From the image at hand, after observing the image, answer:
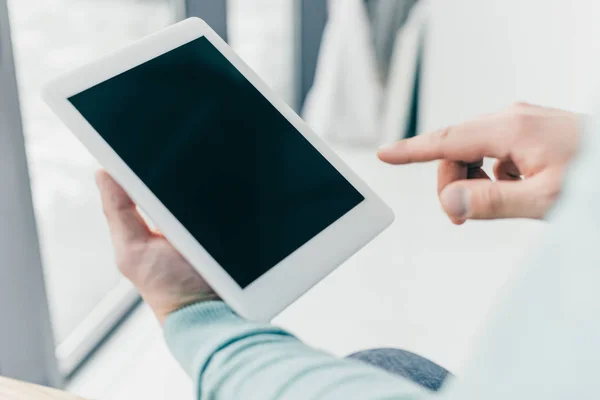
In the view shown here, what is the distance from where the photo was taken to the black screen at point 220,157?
58 centimetres

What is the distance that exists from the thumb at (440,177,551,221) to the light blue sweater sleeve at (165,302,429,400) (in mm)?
132

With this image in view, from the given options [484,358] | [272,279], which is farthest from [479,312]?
[484,358]

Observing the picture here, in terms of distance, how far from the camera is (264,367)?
0.45 meters

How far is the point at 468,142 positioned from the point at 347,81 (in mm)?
1527

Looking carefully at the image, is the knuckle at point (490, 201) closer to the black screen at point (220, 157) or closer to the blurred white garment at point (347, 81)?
the black screen at point (220, 157)

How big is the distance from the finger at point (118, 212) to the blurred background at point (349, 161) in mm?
267

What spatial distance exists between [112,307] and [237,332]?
3.02ft

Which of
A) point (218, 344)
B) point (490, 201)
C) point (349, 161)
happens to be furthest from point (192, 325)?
point (349, 161)

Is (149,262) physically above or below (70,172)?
above

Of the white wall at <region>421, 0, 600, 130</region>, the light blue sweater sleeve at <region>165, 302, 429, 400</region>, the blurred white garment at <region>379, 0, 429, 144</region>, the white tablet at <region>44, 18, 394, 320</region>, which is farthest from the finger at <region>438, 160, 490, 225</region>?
the blurred white garment at <region>379, 0, 429, 144</region>

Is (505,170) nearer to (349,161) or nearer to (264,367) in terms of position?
(264,367)

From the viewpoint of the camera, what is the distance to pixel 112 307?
4.39 ft

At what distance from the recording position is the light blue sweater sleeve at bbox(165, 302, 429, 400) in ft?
1.38

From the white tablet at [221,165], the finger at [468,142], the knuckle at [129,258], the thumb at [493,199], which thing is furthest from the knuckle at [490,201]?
the knuckle at [129,258]
